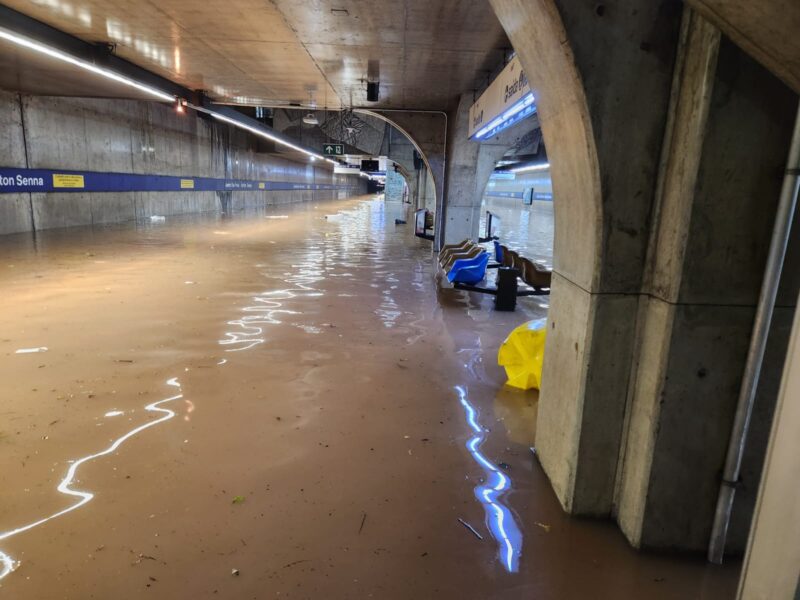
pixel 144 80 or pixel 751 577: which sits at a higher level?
pixel 144 80

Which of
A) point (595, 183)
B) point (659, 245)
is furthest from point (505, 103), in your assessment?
point (659, 245)

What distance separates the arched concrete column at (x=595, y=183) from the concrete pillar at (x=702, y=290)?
0.31 ft

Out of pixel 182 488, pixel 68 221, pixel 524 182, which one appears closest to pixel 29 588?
pixel 182 488

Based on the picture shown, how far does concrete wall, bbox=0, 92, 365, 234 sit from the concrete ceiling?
2.75m

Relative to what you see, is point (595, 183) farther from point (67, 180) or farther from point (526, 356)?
point (67, 180)

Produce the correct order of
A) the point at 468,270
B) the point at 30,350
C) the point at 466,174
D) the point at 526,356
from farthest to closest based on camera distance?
the point at 466,174
the point at 468,270
the point at 30,350
the point at 526,356

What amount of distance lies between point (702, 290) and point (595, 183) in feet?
2.27

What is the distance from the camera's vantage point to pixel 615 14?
2.30 meters

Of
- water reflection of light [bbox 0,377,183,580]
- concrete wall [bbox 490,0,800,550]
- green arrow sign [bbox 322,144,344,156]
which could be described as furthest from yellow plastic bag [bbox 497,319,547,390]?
green arrow sign [bbox 322,144,344,156]

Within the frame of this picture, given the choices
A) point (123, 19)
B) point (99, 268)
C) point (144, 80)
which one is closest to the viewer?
point (123, 19)

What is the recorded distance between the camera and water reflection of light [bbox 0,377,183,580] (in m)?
2.32

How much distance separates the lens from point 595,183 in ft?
8.13

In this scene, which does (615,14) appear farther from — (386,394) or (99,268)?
(99,268)

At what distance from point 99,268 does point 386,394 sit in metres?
7.32
